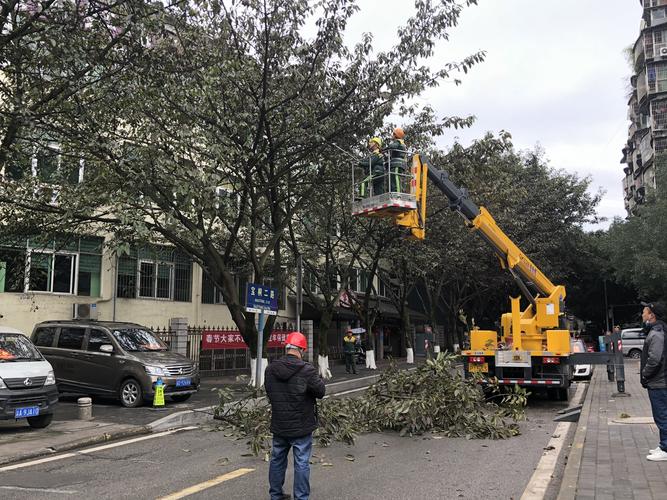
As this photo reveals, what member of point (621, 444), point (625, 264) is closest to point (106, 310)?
point (621, 444)

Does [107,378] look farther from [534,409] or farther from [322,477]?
[534,409]

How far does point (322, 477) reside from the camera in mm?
6914

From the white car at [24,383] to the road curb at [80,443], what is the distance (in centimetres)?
112

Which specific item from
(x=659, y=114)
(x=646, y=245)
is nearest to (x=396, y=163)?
(x=646, y=245)

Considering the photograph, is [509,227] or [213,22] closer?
[213,22]

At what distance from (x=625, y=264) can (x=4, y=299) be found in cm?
→ 2850

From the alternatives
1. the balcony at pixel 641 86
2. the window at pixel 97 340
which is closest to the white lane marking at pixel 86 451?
the window at pixel 97 340

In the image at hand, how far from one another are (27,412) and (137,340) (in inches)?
177

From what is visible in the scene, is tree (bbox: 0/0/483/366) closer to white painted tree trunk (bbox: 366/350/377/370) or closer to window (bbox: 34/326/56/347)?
window (bbox: 34/326/56/347)

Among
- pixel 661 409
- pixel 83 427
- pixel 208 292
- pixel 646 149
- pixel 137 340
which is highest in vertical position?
pixel 646 149

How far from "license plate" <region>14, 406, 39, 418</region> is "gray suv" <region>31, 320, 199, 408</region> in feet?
10.1

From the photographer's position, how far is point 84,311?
63.4 feet

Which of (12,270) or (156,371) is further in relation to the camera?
(12,270)

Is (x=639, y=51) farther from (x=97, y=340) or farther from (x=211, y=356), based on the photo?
(x=97, y=340)
